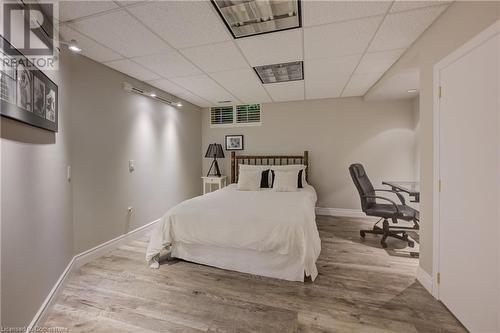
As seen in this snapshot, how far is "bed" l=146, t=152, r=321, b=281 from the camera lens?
80.1 inches

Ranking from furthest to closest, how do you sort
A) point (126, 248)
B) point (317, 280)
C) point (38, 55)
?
point (126, 248) < point (317, 280) < point (38, 55)

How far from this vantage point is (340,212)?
4215 millimetres

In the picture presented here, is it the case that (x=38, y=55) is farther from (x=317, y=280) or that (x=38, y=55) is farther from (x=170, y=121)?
(x=317, y=280)

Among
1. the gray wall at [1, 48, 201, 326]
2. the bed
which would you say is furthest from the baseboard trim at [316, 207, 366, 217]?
the gray wall at [1, 48, 201, 326]

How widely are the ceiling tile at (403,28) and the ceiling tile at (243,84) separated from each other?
1495 mm

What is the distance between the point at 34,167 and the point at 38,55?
857 millimetres

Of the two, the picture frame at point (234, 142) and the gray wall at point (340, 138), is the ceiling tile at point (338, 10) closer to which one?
the gray wall at point (340, 138)

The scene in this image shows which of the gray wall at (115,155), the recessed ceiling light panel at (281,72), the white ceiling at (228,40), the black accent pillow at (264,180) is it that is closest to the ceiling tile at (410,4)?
the white ceiling at (228,40)

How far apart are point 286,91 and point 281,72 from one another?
85 centimetres

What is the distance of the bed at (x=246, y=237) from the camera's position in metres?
2.04

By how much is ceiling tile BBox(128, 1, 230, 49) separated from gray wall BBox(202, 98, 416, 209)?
268 centimetres

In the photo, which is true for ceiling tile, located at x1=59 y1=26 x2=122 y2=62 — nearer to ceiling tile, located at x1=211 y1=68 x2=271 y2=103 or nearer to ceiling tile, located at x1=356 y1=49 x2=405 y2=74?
ceiling tile, located at x1=211 y1=68 x2=271 y2=103

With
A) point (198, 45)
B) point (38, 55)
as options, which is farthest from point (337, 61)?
point (38, 55)

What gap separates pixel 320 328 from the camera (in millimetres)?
1480
